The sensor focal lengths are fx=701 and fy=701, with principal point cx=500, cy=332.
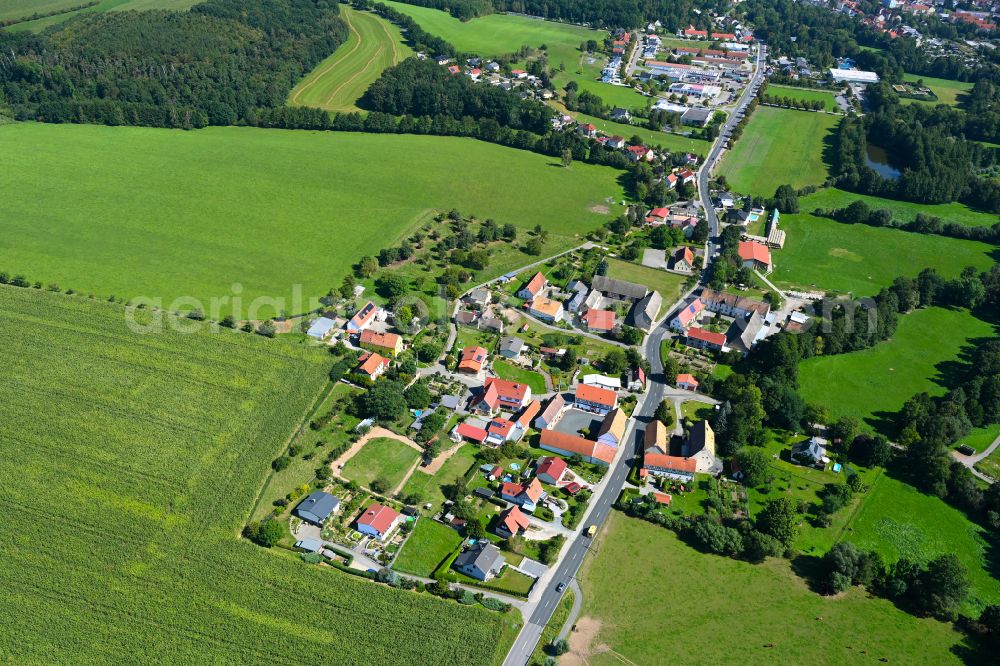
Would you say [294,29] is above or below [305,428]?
above

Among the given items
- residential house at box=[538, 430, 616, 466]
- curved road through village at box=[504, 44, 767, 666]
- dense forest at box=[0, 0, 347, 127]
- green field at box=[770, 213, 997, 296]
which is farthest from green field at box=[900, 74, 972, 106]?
dense forest at box=[0, 0, 347, 127]

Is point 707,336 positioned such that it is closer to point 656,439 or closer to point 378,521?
point 656,439

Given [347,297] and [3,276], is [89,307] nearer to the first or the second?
[3,276]

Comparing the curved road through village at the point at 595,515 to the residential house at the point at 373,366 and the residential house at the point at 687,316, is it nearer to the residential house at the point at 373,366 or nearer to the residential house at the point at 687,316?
the residential house at the point at 687,316

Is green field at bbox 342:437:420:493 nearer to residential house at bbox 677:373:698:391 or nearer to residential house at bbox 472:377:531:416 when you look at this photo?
residential house at bbox 472:377:531:416

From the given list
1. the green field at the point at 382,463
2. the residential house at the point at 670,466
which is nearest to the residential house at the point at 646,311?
the residential house at the point at 670,466

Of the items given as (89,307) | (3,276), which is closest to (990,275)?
(89,307)

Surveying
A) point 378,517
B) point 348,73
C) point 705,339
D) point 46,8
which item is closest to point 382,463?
point 378,517
